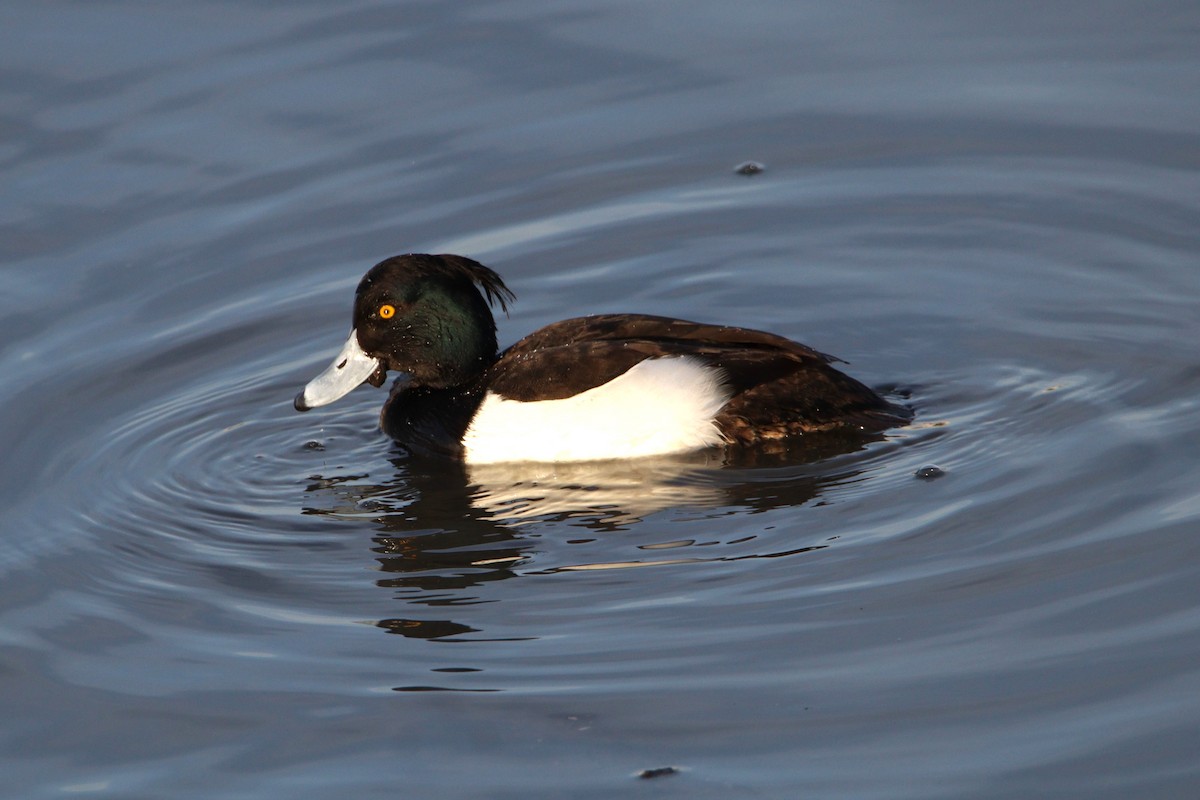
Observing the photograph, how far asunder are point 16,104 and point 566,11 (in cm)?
374

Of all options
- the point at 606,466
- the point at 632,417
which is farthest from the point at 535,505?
the point at 632,417

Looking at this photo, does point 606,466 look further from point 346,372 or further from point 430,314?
point 346,372

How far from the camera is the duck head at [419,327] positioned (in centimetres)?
827

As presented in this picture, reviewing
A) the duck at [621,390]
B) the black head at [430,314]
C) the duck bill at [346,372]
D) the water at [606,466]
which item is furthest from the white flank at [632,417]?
the duck bill at [346,372]

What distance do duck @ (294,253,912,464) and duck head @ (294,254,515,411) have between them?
0.01m

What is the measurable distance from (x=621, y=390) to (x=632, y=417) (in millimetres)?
140

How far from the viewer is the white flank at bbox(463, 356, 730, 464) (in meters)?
7.77

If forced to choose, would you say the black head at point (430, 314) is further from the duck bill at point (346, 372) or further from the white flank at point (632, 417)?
the white flank at point (632, 417)

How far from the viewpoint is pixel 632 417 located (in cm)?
782

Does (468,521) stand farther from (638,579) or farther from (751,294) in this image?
(751,294)

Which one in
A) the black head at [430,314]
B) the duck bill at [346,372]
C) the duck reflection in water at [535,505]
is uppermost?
the black head at [430,314]

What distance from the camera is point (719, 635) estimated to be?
20.0 ft

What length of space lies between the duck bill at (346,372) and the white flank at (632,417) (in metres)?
0.91

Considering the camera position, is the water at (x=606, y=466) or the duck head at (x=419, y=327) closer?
the water at (x=606, y=466)
